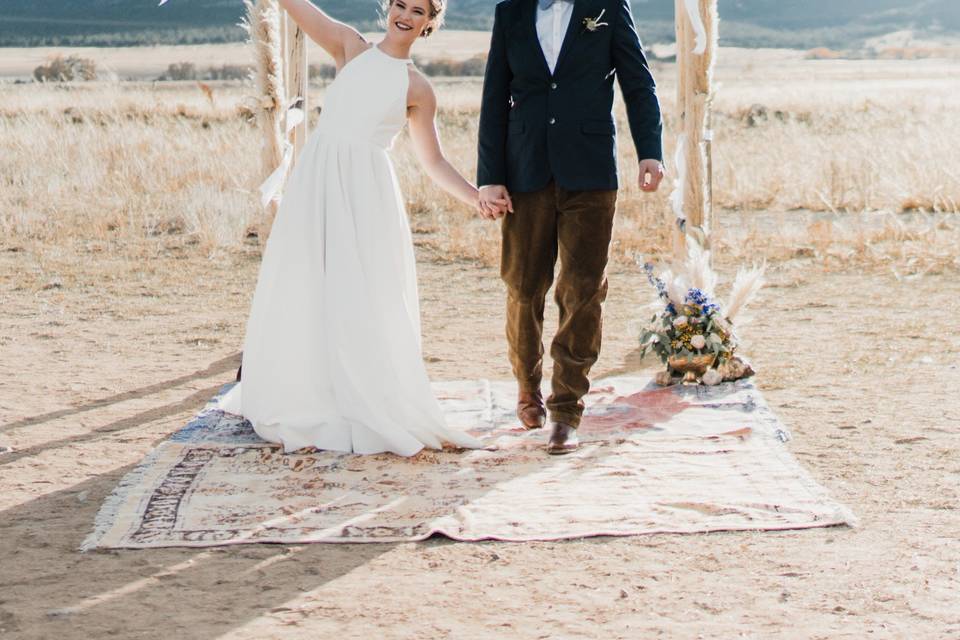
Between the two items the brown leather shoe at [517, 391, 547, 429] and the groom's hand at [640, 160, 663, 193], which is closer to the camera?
the groom's hand at [640, 160, 663, 193]

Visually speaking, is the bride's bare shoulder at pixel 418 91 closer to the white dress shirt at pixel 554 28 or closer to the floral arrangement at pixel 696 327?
the white dress shirt at pixel 554 28

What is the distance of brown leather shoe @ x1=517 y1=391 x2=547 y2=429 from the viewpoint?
567 cm

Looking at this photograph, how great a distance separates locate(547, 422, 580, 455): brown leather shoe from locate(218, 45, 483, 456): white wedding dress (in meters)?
0.32

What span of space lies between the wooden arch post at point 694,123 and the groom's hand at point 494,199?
1.74m

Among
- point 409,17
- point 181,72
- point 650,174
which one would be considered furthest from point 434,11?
point 181,72

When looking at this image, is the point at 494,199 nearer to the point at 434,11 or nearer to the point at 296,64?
the point at 434,11

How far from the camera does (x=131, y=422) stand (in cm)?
602

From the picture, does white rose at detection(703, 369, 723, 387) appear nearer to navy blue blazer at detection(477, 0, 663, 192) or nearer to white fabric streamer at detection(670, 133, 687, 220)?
white fabric streamer at detection(670, 133, 687, 220)

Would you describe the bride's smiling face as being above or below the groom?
above

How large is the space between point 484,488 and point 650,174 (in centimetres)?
142

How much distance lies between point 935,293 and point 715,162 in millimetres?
7747

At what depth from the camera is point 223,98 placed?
33.8m

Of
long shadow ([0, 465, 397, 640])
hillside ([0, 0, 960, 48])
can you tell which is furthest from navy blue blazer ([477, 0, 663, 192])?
hillside ([0, 0, 960, 48])

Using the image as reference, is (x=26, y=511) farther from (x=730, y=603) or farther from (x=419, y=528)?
(x=730, y=603)
